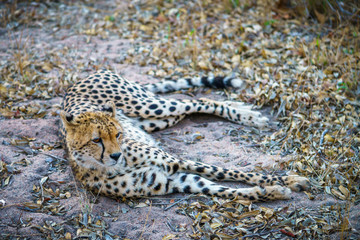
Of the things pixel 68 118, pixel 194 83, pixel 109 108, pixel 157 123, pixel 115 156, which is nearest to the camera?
pixel 115 156

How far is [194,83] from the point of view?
16.8 ft

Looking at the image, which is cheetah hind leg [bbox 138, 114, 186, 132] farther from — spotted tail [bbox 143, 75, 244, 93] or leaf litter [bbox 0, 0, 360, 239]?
spotted tail [bbox 143, 75, 244, 93]

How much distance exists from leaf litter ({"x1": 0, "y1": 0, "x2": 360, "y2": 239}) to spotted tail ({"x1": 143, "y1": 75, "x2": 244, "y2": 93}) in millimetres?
152

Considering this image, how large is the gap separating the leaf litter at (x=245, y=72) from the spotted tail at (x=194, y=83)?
0.15 m

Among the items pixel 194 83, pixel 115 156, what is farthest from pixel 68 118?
pixel 194 83

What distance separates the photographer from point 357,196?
3145 millimetres

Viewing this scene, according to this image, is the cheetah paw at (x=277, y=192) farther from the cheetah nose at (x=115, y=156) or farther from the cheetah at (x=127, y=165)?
the cheetah nose at (x=115, y=156)

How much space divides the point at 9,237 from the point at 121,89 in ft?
6.76

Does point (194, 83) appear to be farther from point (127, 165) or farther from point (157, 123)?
point (127, 165)

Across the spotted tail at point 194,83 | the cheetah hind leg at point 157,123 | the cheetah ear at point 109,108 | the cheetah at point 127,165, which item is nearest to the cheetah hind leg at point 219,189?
the cheetah at point 127,165

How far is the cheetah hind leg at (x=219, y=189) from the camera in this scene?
10.7ft

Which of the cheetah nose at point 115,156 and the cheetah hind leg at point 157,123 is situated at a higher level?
the cheetah nose at point 115,156

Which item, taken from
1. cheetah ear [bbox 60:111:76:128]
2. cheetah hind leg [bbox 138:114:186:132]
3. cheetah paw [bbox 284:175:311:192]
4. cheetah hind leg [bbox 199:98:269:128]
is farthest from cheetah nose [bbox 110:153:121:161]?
cheetah hind leg [bbox 199:98:269:128]

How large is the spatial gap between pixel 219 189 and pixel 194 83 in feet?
6.71
